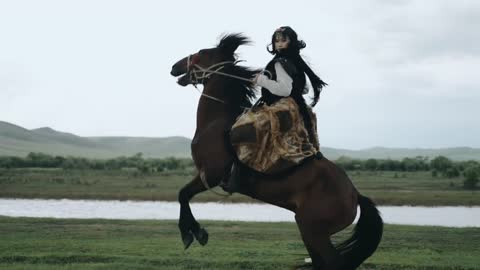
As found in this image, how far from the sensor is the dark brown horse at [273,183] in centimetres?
597

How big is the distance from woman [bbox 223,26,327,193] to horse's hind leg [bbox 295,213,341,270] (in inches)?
30.5

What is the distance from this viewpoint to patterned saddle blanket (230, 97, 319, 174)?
621cm

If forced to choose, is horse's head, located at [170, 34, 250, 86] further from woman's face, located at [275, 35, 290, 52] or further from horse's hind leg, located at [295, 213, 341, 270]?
horse's hind leg, located at [295, 213, 341, 270]

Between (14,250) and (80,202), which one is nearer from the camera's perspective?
(14,250)

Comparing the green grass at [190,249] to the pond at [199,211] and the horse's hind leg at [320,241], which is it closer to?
the horse's hind leg at [320,241]

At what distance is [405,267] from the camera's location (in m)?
11.5

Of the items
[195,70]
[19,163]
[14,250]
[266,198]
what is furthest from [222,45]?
[19,163]

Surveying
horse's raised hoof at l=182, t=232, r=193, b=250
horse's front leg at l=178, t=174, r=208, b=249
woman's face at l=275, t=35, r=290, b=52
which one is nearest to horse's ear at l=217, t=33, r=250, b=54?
woman's face at l=275, t=35, r=290, b=52

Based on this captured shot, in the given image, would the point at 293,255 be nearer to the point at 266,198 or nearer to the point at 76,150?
the point at 266,198

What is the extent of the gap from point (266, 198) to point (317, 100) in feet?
4.35

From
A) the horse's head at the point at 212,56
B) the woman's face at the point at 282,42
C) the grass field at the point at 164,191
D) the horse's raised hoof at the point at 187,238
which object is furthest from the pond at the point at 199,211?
the woman's face at the point at 282,42

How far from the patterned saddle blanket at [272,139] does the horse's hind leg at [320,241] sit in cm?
59

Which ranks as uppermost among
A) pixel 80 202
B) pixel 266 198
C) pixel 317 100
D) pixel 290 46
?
pixel 290 46

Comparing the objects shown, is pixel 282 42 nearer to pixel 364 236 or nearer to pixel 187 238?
pixel 364 236
